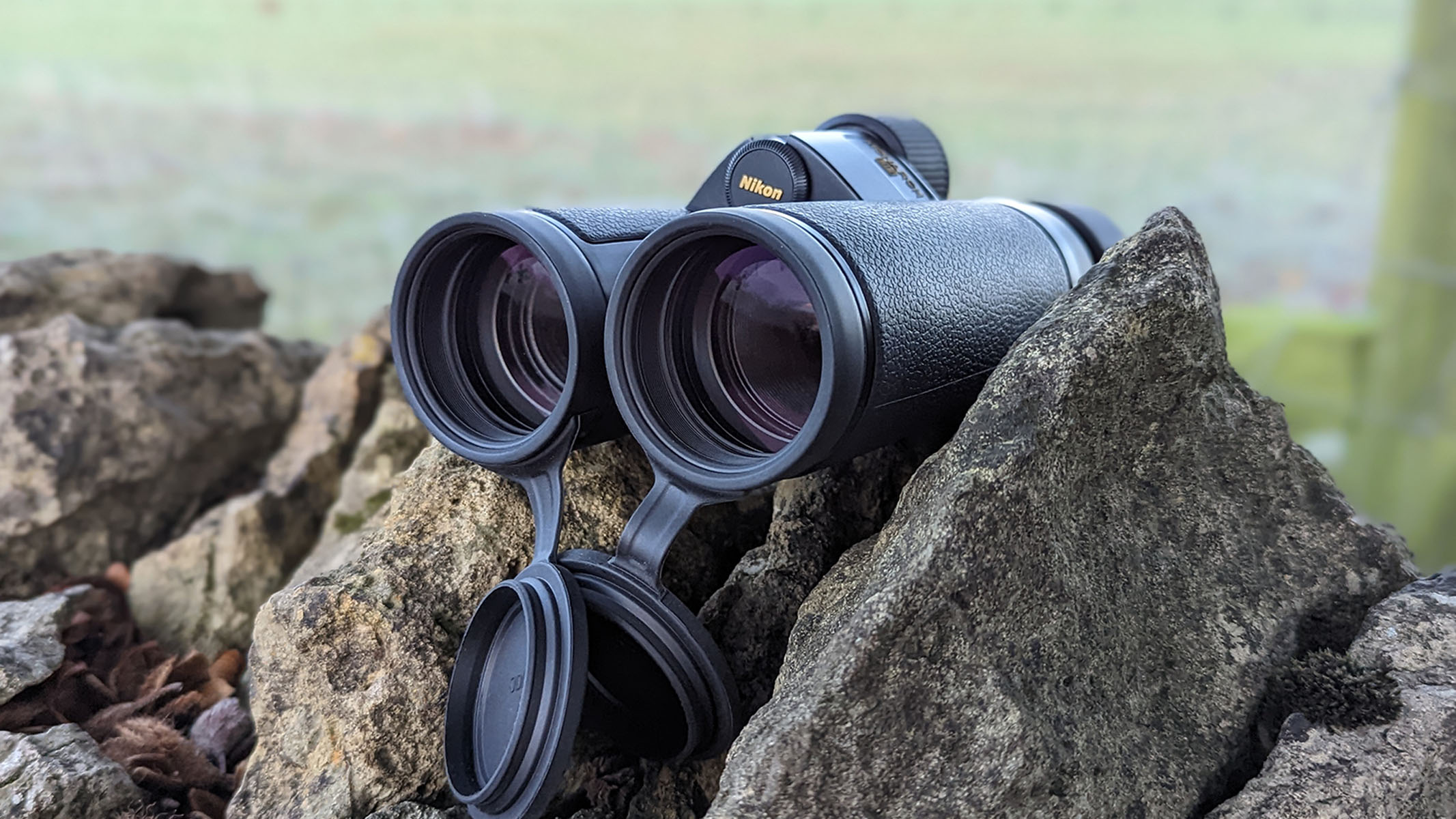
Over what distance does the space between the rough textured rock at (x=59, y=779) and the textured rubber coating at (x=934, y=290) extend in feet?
2.70

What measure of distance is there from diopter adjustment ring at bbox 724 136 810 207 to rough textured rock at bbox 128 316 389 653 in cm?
82

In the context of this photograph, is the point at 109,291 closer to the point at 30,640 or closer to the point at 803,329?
the point at 30,640

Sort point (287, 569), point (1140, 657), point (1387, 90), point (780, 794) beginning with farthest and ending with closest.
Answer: point (1387, 90), point (287, 569), point (1140, 657), point (780, 794)

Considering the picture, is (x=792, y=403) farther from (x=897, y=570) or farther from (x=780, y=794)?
(x=780, y=794)

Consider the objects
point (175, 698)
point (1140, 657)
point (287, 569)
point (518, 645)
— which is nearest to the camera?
point (1140, 657)

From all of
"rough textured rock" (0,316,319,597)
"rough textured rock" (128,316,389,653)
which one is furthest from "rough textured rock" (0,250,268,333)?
"rough textured rock" (128,316,389,653)

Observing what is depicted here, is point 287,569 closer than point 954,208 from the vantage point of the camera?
No

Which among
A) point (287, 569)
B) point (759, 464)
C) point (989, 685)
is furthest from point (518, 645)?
point (287, 569)

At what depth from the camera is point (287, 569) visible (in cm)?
161

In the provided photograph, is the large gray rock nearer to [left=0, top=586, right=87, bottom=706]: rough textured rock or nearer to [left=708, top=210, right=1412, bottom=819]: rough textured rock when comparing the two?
[left=708, top=210, right=1412, bottom=819]: rough textured rock

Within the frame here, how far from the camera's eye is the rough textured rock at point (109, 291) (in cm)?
179

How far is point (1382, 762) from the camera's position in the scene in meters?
0.83

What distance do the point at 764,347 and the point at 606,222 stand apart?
248mm

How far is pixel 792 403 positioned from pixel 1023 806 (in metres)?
0.40
